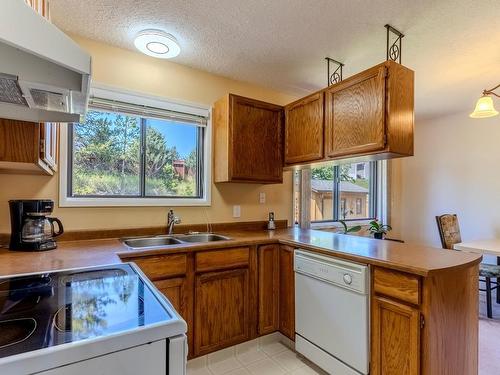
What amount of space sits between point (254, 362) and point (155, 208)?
4.76ft

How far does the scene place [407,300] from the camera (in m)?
1.44

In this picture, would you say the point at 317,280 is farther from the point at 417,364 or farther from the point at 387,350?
the point at 417,364

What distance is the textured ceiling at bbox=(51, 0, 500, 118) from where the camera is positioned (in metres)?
1.80

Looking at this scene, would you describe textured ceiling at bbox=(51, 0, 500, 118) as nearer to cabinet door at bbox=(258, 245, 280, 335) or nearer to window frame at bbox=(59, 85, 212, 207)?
window frame at bbox=(59, 85, 212, 207)

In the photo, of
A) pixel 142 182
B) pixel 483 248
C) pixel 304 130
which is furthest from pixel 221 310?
pixel 483 248

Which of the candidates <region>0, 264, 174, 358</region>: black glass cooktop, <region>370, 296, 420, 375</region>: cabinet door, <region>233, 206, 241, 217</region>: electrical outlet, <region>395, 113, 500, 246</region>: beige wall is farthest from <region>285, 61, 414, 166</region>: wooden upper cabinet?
<region>395, 113, 500, 246</region>: beige wall

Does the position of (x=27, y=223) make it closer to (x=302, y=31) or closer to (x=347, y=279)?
(x=347, y=279)

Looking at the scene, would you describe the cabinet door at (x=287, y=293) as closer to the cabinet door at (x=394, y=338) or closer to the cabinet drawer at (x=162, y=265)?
the cabinet door at (x=394, y=338)

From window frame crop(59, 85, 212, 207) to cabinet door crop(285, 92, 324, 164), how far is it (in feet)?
2.55

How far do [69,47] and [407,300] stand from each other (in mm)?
1749

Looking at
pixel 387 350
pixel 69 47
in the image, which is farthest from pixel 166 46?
pixel 387 350

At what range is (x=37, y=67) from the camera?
34.8 inches

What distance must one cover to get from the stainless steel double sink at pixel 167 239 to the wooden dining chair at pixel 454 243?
7.96 ft

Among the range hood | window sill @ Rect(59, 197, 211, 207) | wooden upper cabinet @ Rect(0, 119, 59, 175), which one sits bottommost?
window sill @ Rect(59, 197, 211, 207)
